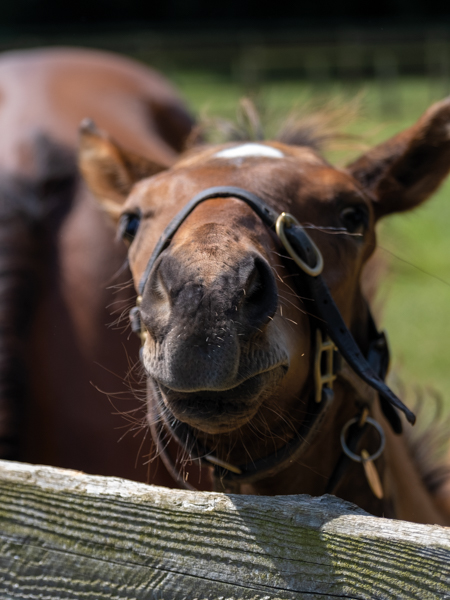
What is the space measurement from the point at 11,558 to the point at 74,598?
0.44ft

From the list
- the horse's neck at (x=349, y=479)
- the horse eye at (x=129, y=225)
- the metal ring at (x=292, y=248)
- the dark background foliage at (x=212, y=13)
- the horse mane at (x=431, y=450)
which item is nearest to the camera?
the metal ring at (x=292, y=248)

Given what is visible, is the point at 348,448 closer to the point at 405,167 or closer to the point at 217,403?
the point at 217,403

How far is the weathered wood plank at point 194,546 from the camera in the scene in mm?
1069

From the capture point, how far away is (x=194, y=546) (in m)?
1.12

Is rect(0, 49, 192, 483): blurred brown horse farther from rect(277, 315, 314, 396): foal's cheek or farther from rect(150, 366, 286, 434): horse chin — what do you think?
rect(150, 366, 286, 434): horse chin

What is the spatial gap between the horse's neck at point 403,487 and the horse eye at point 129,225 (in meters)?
1.07

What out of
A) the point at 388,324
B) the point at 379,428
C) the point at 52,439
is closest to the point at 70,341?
the point at 52,439

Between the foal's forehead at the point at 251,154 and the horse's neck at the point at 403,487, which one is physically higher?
the foal's forehead at the point at 251,154

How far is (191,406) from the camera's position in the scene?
1.50 meters

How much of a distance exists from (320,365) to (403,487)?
885mm

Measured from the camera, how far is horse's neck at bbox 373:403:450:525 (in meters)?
2.36

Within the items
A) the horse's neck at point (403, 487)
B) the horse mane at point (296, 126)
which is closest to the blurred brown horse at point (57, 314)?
the horse mane at point (296, 126)

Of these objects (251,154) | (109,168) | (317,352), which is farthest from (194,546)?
(109,168)

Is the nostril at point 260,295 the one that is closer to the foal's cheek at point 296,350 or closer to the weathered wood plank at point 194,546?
the foal's cheek at point 296,350
